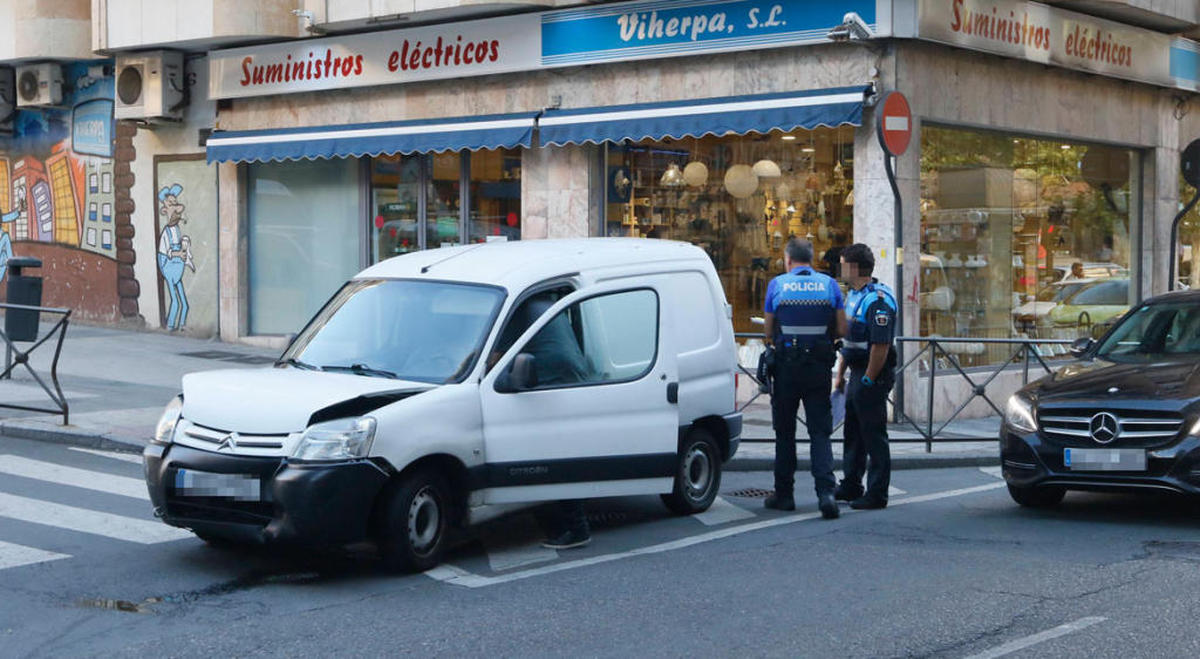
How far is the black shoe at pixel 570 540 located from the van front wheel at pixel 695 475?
40.0 inches

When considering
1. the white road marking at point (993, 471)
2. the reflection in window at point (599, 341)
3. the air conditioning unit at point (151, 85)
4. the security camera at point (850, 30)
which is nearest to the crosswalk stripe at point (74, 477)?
the reflection in window at point (599, 341)

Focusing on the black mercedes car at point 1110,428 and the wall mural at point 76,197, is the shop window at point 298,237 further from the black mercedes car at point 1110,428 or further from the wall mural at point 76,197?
the black mercedes car at point 1110,428

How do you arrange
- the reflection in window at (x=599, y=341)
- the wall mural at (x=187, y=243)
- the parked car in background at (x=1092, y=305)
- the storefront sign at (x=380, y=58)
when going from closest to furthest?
1. the reflection in window at (x=599, y=341)
2. the storefront sign at (x=380, y=58)
3. the parked car in background at (x=1092, y=305)
4. the wall mural at (x=187, y=243)

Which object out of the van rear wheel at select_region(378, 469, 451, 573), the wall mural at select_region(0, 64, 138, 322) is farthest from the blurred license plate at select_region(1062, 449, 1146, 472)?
the wall mural at select_region(0, 64, 138, 322)

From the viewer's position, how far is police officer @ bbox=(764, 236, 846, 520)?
9594 mm

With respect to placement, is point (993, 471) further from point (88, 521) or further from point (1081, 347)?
point (88, 521)

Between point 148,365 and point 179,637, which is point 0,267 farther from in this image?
point 179,637

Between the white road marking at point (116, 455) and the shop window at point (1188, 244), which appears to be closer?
the white road marking at point (116, 455)

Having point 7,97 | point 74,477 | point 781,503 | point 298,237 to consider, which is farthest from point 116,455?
point 7,97

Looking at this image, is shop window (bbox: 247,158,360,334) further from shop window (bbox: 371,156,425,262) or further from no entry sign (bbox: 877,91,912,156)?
no entry sign (bbox: 877,91,912,156)

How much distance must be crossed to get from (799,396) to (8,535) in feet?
16.5

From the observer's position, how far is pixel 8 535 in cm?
859

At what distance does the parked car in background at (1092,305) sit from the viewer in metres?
18.7

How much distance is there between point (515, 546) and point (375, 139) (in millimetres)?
10826
